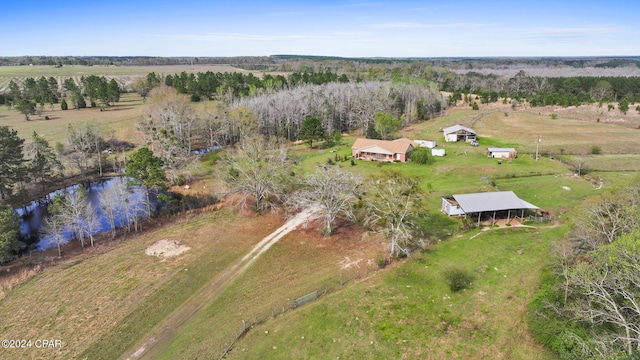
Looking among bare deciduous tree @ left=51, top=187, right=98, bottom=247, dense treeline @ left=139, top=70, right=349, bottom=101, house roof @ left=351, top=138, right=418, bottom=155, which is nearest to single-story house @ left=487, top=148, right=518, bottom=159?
house roof @ left=351, top=138, right=418, bottom=155

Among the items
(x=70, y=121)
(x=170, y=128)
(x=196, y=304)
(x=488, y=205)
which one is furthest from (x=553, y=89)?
(x=70, y=121)

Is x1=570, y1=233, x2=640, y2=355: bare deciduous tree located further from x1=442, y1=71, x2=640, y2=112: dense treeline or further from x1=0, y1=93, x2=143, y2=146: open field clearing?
x1=442, y1=71, x2=640, y2=112: dense treeline

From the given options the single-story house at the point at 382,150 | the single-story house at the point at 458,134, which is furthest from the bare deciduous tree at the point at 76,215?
the single-story house at the point at 458,134

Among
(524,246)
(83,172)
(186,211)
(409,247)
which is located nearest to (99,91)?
(83,172)

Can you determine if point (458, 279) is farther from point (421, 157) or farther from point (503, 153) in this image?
point (503, 153)

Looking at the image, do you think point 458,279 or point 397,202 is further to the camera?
point 397,202
